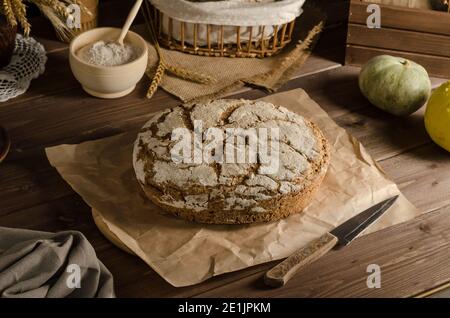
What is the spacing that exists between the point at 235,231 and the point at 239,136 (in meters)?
0.17

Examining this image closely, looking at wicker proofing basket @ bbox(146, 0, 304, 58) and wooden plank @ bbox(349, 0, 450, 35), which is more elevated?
wooden plank @ bbox(349, 0, 450, 35)

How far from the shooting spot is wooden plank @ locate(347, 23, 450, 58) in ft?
5.14

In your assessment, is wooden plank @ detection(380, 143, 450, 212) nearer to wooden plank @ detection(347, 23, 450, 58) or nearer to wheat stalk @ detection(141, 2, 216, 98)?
wooden plank @ detection(347, 23, 450, 58)

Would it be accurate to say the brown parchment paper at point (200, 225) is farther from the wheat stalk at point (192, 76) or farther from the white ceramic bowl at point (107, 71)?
the wheat stalk at point (192, 76)

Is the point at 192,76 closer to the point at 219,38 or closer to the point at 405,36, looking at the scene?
the point at 219,38

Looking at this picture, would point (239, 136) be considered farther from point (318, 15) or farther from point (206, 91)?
point (318, 15)

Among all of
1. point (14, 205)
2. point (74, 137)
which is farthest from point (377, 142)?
point (14, 205)

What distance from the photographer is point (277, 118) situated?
4.23ft

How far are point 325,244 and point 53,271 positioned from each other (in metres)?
0.46

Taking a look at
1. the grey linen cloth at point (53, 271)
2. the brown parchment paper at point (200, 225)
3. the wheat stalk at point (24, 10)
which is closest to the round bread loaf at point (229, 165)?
the brown parchment paper at point (200, 225)

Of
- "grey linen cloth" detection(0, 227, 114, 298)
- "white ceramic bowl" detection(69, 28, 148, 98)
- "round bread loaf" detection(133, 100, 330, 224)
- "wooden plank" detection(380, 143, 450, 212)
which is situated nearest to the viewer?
"grey linen cloth" detection(0, 227, 114, 298)

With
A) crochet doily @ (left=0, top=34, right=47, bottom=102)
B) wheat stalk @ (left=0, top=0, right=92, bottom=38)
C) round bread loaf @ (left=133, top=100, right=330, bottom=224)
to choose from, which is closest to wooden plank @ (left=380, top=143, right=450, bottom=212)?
round bread loaf @ (left=133, top=100, right=330, bottom=224)

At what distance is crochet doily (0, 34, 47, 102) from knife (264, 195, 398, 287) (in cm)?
76

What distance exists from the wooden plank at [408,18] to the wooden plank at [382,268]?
510mm
